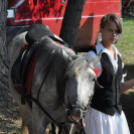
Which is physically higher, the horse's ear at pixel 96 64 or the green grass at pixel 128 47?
the horse's ear at pixel 96 64

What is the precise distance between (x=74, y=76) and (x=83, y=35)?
5958mm

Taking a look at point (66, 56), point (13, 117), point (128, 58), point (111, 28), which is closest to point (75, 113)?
point (66, 56)

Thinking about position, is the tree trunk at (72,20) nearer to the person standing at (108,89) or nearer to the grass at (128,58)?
the grass at (128,58)

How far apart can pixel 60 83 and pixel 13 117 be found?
105 inches

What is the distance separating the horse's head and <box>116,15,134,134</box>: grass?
246cm

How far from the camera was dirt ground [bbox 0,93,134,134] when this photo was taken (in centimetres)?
518

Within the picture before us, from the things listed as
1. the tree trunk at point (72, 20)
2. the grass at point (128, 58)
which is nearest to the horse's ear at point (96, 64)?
the grass at point (128, 58)

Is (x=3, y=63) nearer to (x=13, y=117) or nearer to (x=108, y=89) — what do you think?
(x=13, y=117)

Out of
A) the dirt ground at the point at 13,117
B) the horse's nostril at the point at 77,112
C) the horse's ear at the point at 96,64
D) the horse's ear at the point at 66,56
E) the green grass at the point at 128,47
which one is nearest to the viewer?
the horse's nostril at the point at 77,112

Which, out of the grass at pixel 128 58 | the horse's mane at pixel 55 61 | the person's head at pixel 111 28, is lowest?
the grass at pixel 128 58

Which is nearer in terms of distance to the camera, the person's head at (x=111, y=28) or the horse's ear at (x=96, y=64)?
the horse's ear at (x=96, y=64)

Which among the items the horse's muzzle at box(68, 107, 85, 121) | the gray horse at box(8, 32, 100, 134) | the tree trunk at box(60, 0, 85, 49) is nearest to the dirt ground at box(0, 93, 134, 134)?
the gray horse at box(8, 32, 100, 134)

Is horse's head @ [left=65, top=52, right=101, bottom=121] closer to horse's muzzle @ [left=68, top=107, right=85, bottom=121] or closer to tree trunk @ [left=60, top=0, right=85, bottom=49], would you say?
horse's muzzle @ [left=68, top=107, right=85, bottom=121]

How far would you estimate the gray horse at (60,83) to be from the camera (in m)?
2.89
